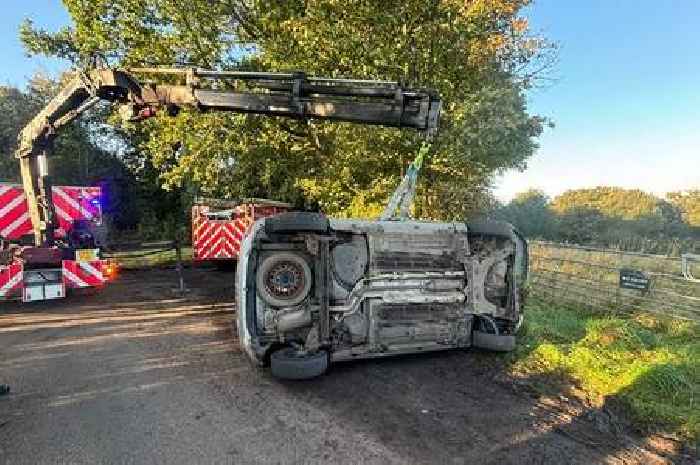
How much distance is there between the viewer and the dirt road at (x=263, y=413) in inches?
135

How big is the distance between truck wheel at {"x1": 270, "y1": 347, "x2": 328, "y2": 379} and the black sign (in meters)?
5.25

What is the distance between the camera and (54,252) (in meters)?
8.49

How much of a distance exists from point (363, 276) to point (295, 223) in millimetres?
968

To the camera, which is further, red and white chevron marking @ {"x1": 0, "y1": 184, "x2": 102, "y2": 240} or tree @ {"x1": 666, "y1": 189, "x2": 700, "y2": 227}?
tree @ {"x1": 666, "y1": 189, "x2": 700, "y2": 227}

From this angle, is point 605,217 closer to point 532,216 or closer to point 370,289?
point 532,216

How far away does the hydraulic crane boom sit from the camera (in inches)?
222

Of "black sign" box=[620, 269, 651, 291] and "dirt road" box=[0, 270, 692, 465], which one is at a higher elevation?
"black sign" box=[620, 269, 651, 291]

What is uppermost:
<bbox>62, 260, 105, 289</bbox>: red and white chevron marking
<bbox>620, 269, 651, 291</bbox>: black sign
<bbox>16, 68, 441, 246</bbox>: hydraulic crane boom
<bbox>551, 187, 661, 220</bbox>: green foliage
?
<bbox>551, 187, 661, 220</bbox>: green foliage

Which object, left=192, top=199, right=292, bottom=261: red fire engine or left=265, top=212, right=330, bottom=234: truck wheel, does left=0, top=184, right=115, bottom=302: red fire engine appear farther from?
left=265, top=212, right=330, bottom=234: truck wheel

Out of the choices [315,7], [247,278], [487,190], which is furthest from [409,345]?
[487,190]

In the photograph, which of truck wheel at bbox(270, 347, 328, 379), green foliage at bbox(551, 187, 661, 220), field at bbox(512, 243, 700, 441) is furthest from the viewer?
green foliage at bbox(551, 187, 661, 220)

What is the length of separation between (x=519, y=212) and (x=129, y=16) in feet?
149

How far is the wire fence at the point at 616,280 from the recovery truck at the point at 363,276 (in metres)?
2.91

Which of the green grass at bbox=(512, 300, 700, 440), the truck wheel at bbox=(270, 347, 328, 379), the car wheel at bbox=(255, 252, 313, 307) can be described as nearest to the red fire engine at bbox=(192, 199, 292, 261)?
the car wheel at bbox=(255, 252, 313, 307)
